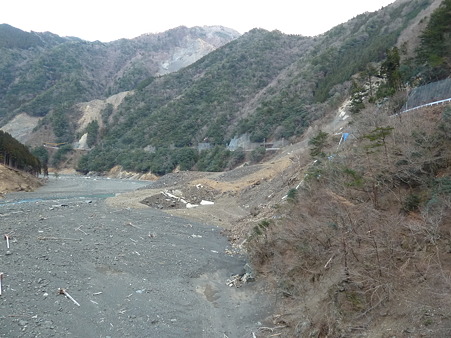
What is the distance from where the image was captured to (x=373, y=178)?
34.5 ft

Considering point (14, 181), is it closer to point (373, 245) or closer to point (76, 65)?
point (373, 245)

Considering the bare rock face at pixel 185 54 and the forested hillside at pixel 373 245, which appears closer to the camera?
the forested hillside at pixel 373 245

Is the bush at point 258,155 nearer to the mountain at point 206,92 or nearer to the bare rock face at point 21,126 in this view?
the mountain at point 206,92

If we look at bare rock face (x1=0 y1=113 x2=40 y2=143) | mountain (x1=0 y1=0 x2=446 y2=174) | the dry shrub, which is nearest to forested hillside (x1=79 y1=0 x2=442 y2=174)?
mountain (x1=0 y1=0 x2=446 y2=174)

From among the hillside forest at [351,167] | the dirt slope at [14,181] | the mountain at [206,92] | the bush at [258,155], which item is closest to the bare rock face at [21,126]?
the mountain at [206,92]

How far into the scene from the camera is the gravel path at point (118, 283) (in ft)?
27.7

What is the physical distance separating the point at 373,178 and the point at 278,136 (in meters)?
43.8

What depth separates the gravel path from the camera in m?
8.44

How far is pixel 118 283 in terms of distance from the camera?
10.9 metres

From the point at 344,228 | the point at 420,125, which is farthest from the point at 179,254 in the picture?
the point at 420,125

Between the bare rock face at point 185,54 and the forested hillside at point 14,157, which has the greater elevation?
the bare rock face at point 185,54

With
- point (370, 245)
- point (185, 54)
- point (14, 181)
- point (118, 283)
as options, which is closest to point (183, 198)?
point (118, 283)

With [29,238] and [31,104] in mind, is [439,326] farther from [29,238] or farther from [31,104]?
[31,104]

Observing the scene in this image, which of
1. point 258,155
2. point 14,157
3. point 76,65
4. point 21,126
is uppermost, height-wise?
point 76,65
